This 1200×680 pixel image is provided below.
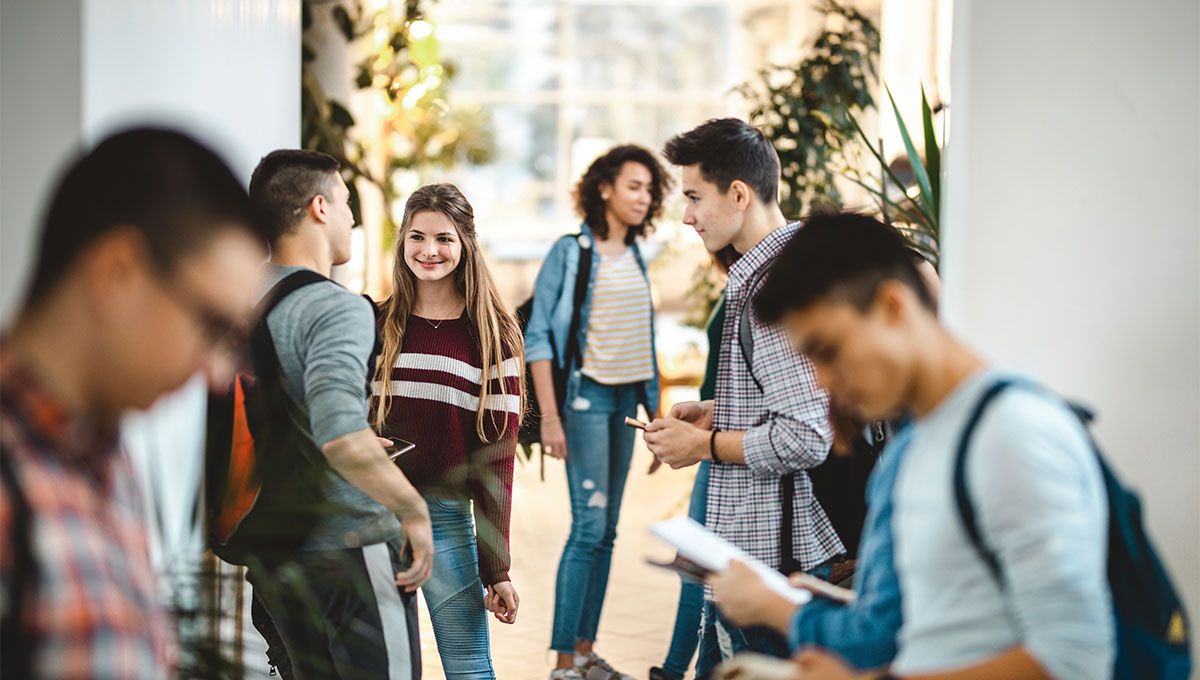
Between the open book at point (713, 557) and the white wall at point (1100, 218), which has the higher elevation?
the white wall at point (1100, 218)

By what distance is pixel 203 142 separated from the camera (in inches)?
45.8

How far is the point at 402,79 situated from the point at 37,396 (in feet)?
15.4

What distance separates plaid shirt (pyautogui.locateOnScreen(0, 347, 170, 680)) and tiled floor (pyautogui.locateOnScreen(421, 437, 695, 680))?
5.94ft

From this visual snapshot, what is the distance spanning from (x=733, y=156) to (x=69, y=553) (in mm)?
1958

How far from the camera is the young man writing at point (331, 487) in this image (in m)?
1.91

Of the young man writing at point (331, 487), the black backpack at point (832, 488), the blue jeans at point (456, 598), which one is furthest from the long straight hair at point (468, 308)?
the black backpack at point (832, 488)

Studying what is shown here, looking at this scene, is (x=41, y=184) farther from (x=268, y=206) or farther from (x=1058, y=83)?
(x=1058, y=83)

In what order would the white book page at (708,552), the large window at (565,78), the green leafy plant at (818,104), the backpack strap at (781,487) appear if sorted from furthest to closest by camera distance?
the large window at (565,78) → the green leafy plant at (818,104) → the backpack strap at (781,487) → the white book page at (708,552)

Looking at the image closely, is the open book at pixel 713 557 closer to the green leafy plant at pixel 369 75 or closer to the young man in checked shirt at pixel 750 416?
the young man in checked shirt at pixel 750 416

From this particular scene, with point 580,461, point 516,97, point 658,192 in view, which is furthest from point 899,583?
point 516,97

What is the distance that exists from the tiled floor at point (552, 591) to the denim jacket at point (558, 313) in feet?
1.20

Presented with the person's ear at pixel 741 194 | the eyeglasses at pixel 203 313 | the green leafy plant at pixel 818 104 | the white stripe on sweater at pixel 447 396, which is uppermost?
the green leafy plant at pixel 818 104

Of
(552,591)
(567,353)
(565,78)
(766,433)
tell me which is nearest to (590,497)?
(567,353)

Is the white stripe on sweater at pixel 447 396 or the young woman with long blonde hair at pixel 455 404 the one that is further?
the white stripe on sweater at pixel 447 396
